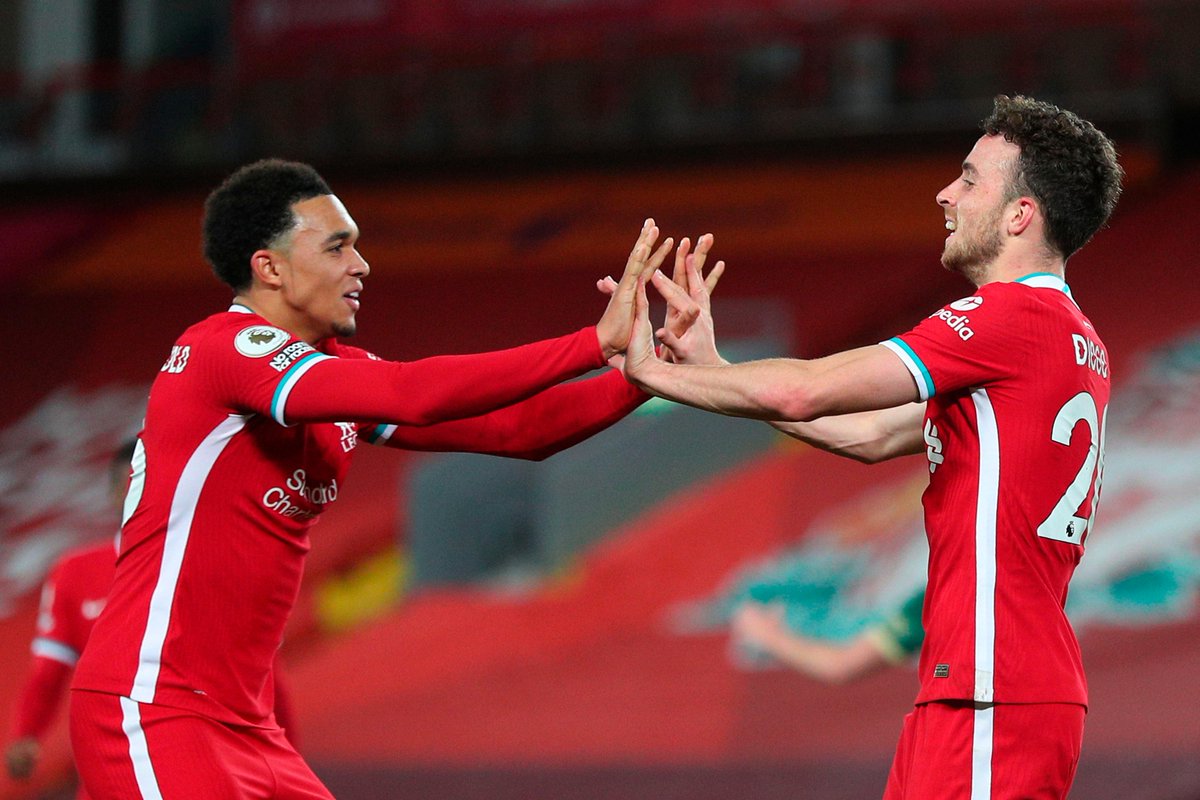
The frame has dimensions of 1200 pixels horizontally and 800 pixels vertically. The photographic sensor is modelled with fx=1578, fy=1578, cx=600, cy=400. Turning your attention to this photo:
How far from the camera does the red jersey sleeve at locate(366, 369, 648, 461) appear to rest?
3.91 meters

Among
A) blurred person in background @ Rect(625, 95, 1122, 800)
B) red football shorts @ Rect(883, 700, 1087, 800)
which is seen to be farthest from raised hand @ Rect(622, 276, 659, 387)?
red football shorts @ Rect(883, 700, 1087, 800)

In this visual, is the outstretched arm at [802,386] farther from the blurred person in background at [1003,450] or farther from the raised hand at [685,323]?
the raised hand at [685,323]

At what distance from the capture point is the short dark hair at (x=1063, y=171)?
3.35m

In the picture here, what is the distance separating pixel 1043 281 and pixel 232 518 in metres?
1.83

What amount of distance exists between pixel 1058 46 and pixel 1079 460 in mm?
8286

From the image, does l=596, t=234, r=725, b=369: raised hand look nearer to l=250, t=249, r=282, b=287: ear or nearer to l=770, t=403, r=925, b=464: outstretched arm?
l=770, t=403, r=925, b=464: outstretched arm

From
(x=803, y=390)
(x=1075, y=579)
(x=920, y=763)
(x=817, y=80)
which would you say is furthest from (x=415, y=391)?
(x=817, y=80)

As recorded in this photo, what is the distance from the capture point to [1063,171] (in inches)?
131

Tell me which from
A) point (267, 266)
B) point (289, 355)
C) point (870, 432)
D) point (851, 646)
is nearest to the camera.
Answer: point (289, 355)

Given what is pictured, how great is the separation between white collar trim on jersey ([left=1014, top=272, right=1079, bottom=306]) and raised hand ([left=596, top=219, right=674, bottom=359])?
2.61 feet

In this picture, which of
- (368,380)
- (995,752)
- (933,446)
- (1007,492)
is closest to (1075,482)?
(1007,492)

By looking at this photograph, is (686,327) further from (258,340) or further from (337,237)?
(258,340)

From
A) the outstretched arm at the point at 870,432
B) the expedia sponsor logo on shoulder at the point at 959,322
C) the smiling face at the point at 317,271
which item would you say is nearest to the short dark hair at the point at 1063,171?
the expedia sponsor logo on shoulder at the point at 959,322

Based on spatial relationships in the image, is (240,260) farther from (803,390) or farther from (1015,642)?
(1015,642)
